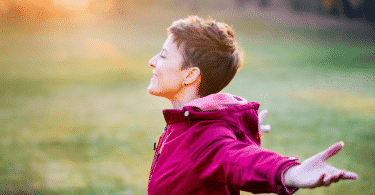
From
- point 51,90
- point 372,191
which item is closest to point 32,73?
point 51,90

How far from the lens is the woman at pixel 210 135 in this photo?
109cm

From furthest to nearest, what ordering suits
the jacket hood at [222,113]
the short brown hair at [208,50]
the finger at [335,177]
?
the short brown hair at [208,50]
the jacket hood at [222,113]
the finger at [335,177]

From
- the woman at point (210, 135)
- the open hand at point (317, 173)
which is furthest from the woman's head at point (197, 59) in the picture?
the open hand at point (317, 173)

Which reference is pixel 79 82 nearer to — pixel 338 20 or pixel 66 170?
pixel 66 170

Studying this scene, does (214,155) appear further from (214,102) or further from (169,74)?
(169,74)

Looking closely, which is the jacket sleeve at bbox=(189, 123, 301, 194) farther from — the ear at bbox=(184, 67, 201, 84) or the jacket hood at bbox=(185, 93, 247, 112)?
the ear at bbox=(184, 67, 201, 84)

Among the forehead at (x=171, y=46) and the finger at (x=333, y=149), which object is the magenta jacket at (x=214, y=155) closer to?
the finger at (x=333, y=149)

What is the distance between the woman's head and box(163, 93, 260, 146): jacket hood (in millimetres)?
152

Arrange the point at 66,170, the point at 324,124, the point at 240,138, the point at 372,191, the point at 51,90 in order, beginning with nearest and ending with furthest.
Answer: the point at 240,138 < the point at 372,191 < the point at 66,170 < the point at 324,124 < the point at 51,90

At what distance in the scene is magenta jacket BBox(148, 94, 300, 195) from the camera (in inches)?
→ 45.6

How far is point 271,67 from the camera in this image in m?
12.1

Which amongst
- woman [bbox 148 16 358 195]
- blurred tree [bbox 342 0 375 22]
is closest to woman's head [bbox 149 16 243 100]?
woman [bbox 148 16 358 195]

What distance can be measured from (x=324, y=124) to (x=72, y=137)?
15.9 ft

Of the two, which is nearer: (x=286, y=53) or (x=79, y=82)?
(x=79, y=82)
